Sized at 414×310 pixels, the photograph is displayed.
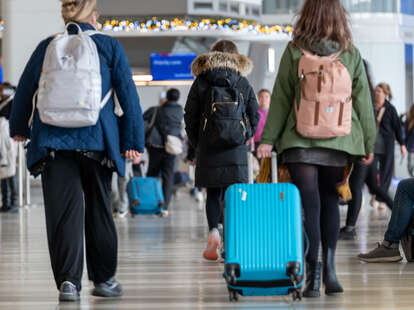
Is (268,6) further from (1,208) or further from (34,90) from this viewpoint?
(34,90)

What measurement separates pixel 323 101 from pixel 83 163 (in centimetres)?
127

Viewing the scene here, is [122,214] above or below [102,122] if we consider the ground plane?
below

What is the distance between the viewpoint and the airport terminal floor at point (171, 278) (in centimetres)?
430

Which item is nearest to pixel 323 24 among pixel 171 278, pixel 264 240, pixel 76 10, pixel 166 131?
pixel 264 240

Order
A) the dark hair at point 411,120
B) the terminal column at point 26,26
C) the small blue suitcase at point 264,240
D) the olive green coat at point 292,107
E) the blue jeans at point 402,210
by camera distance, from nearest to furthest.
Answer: the small blue suitcase at point 264,240 → the olive green coat at point 292,107 → the blue jeans at point 402,210 → the dark hair at point 411,120 → the terminal column at point 26,26

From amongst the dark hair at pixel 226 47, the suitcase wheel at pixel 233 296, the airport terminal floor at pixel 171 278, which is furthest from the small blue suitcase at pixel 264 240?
the dark hair at pixel 226 47

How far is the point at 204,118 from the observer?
5.93 metres

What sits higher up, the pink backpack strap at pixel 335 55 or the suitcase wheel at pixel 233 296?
the pink backpack strap at pixel 335 55

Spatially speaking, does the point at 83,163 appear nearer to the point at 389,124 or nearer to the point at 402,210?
the point at 402,210

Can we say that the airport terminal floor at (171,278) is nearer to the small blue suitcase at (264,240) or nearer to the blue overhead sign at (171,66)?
the small blue suitcase at (264,240)

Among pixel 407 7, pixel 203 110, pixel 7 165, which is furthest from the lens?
pixel 407 7

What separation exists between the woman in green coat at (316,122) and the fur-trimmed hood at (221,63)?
1511 mm

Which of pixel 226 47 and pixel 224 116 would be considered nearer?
pixel 224 116

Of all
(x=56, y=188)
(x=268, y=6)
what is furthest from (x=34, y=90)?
(x=268, y=6)
